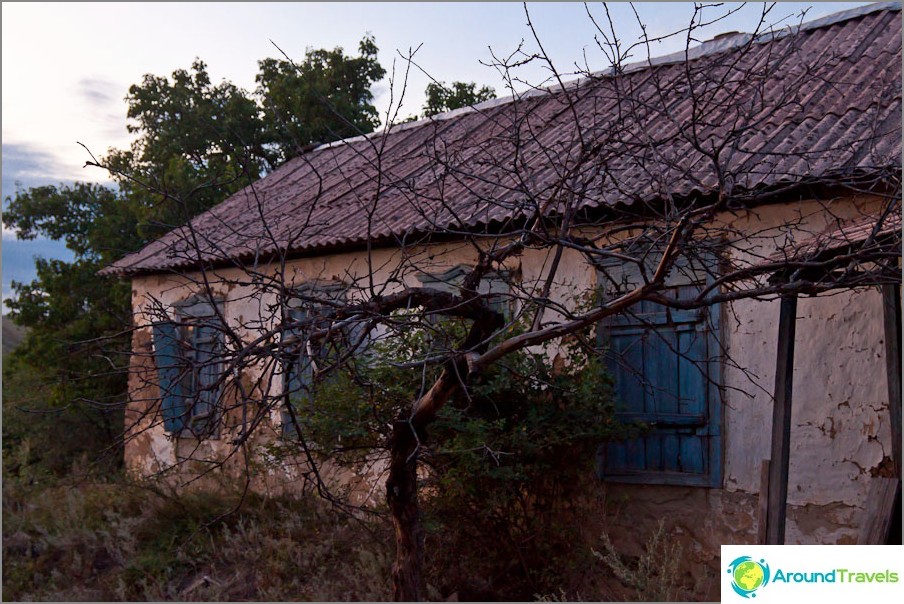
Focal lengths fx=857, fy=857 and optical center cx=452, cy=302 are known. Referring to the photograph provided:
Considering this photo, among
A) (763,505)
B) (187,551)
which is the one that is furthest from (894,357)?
(187,551)

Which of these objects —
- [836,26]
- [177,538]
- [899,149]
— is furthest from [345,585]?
[836,26]

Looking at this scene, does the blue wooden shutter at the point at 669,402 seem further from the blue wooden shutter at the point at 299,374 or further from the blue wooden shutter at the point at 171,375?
the blue wooden shutter at the point at 171,375

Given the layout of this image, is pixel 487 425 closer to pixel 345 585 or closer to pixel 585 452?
pixel 585 452

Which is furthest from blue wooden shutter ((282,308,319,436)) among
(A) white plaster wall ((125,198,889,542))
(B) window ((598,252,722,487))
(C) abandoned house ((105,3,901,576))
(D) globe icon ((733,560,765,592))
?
(B) window ((598,252,722,487))

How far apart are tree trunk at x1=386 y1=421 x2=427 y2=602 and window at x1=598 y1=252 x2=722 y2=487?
85.7 inches

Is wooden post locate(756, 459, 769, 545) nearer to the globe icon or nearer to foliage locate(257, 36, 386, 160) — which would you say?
the globe icon

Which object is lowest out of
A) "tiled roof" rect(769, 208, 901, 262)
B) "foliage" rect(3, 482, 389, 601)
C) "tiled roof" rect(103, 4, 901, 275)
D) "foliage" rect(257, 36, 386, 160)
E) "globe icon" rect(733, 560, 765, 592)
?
"foliage" rect(3, 482, 389, 601)

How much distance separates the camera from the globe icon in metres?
3.35

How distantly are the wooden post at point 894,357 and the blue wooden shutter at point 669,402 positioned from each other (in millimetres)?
1168

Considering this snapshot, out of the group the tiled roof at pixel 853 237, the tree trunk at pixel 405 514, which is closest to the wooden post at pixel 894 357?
the tiled roof at pixel 853 237

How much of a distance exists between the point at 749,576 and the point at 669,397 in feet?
9.68

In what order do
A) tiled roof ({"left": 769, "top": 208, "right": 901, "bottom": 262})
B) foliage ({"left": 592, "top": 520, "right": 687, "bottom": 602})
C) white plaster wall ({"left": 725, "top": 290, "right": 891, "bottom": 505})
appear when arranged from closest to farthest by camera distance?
tiled roof ({"left": 769, "top": 208, "right": 901, "bottom": 262}), foliage ({"left": 592, "top": 520, "right": 687, "bottom": 602}), white plaster wall ({"left": 725, "top": 290, "right": 891, "bottom": 505})

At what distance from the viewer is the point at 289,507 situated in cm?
745

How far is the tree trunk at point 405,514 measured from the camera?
4.21 meters
